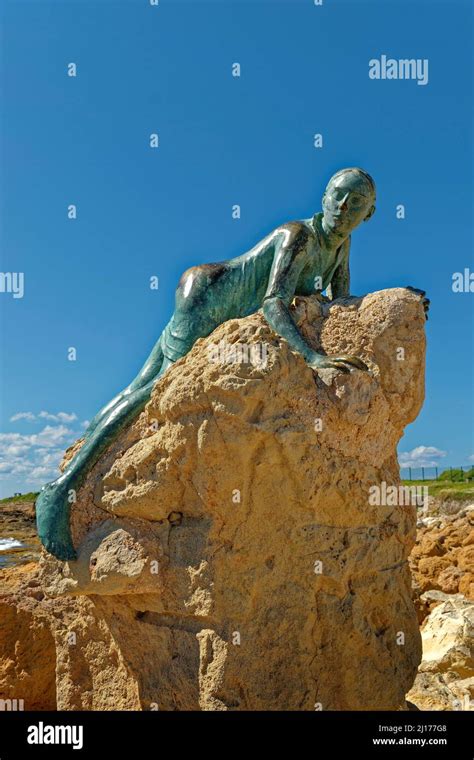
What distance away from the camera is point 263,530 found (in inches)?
162

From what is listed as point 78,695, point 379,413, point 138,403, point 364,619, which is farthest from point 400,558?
point 78,695

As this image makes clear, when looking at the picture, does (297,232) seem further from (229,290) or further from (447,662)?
(447,662)

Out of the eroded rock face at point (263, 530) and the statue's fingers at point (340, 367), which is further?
the statue's fingers at point (340, 367)

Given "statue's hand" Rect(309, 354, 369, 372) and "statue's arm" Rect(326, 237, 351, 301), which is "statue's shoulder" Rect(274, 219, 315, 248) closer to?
"statue's arm" Rect(326, 237, 351, 301)

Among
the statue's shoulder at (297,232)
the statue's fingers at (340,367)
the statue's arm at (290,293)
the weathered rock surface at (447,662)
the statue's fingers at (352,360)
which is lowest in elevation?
the weathered rock surface at (447,662)

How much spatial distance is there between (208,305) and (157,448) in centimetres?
101

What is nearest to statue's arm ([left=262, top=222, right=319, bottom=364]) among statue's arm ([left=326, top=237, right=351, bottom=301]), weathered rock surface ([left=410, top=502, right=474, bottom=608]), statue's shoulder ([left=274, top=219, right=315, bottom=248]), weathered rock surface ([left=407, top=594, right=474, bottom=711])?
statue's shoulder ([left=274, top=219, right=315, bottom=248])

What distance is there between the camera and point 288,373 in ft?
13.3

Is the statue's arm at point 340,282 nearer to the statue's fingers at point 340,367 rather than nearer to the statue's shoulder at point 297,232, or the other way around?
the statue's shoulder at point 297,232

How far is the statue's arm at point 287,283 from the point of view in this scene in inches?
168

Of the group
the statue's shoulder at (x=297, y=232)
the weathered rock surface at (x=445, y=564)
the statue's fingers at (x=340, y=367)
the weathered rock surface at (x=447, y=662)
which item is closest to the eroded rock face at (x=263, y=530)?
the statue's fingers at (x=340, y=367)

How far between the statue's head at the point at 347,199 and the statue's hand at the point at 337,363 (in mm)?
1018

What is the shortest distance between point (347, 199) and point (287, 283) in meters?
0.70

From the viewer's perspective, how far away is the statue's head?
4.70 meters
